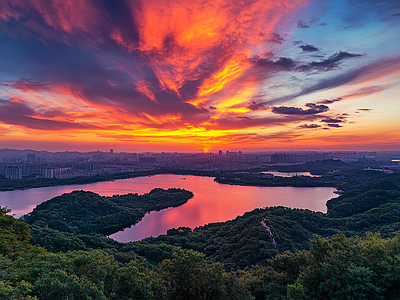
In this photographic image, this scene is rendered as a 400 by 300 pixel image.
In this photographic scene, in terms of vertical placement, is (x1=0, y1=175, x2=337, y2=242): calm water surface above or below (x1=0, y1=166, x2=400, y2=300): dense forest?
below

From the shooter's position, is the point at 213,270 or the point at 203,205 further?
the point at 203,205

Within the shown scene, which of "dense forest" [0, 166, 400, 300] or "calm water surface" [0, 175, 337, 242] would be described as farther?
"calm water surface" [0, 175, 337, 242]

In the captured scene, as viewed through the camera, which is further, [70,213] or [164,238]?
[70,213]

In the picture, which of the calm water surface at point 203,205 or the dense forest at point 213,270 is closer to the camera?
the dense forest at point 213,270

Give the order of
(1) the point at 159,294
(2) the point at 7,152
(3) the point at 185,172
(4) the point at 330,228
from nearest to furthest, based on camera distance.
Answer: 1. (1) the point at 159,294
2. (4) the point at 330,228
3. (3) the point at 185,172
4. (2) the point at 7,152

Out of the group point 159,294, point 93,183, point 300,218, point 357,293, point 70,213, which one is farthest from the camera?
point 93,183

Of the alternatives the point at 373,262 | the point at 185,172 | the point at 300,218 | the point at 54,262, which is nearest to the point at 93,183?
the point at 185,172

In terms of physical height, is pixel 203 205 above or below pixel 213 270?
below

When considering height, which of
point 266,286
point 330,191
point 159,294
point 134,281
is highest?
point 134,281

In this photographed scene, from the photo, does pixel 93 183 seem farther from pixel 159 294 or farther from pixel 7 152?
pixel 7 152

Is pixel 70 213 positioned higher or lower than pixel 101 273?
lower

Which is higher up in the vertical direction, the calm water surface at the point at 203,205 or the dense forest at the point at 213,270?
the dense forest at the point at 213,270
